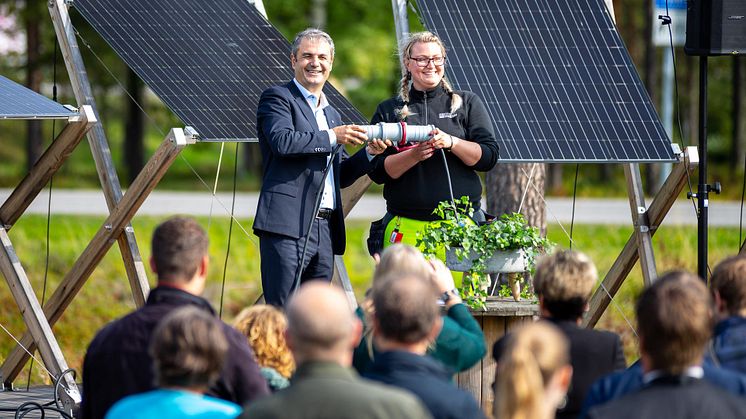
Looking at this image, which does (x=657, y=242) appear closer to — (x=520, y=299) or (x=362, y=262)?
(x=362, y=262)

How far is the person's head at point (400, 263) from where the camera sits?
461cm

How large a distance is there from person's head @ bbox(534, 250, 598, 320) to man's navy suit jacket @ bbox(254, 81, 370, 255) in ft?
6.74

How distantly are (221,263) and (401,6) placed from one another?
7725mm

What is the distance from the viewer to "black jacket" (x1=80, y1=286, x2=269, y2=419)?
4.15 meters

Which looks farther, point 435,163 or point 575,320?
point 435,163

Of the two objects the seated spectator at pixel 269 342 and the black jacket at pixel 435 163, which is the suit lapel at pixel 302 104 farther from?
the seated spectator at pixel 269 342

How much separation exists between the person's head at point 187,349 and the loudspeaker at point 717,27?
3.98m

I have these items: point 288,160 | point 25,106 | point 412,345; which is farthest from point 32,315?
point 412,345

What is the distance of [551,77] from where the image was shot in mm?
7828

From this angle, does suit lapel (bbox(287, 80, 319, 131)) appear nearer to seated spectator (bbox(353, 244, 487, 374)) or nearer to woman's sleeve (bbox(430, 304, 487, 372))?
seated spectator (bbox(353, 244, 487, 374))

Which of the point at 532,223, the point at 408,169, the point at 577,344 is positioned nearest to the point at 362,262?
the point at 532,223

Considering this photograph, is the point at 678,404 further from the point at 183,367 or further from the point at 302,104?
the point at 302,104

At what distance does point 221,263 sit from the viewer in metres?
15.2

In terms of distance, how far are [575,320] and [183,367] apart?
154cm
